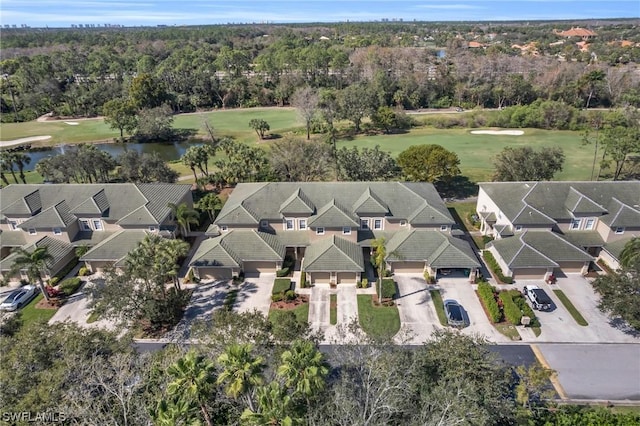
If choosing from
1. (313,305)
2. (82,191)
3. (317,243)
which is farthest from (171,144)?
(313,305)

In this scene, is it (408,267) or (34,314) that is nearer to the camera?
(34,314)

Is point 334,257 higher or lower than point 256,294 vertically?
higher

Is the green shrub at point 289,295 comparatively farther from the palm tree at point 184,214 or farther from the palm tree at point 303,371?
the palm tree at point 303,371

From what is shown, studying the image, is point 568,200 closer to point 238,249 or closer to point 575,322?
point 575,322

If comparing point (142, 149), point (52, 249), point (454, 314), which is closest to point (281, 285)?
point (454, 314)

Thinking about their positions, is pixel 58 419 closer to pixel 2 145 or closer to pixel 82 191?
pixel 82 191

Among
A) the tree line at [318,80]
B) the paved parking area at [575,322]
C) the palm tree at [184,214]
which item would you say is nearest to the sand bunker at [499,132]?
the tree line at [318,80]
